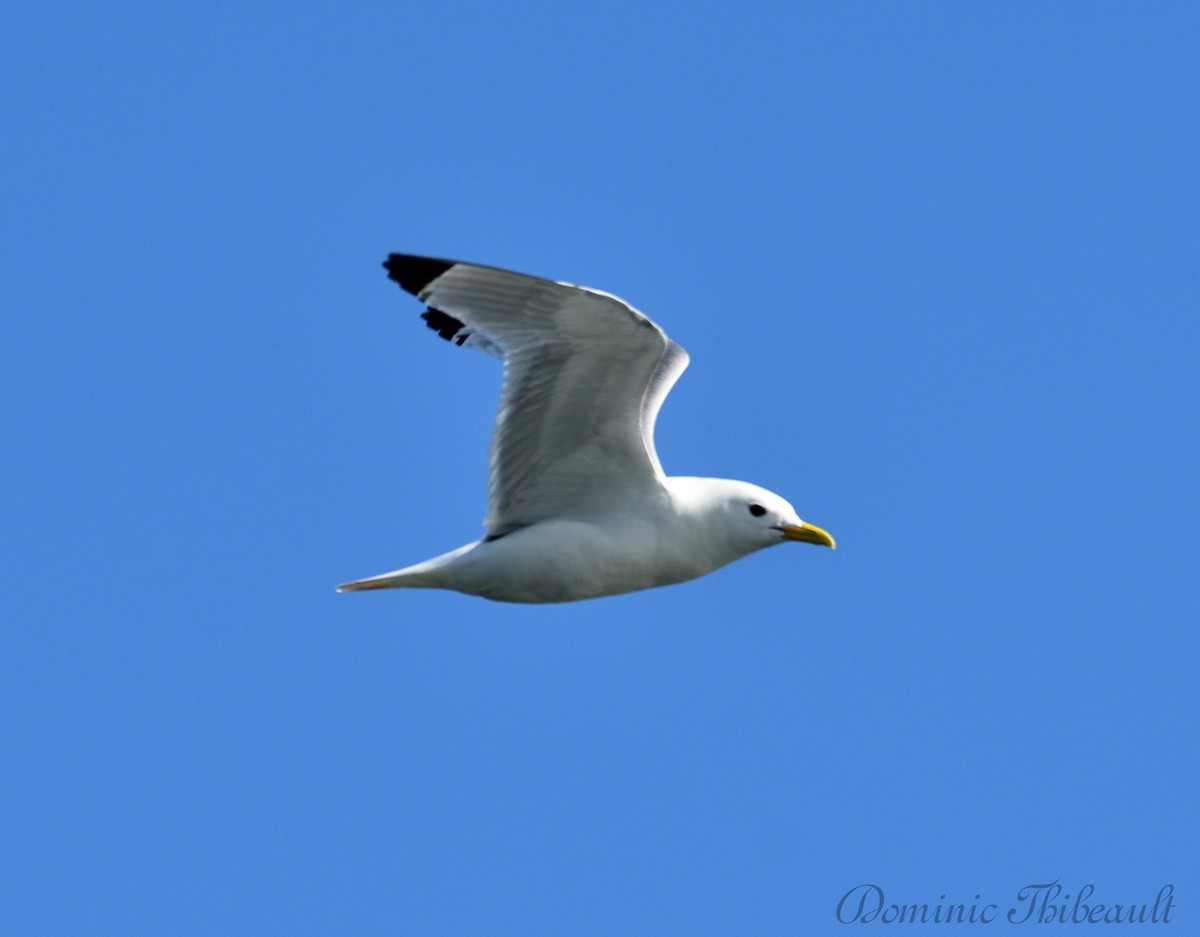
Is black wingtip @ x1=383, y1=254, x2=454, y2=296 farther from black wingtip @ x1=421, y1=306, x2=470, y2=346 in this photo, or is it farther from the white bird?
black wingtip @ x1=421, y1=306, x2=470, y2=346

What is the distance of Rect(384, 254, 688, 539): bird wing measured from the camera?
1315 cm

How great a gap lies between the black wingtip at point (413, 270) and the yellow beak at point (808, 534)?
2.57m

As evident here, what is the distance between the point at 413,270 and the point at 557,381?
1.05 m

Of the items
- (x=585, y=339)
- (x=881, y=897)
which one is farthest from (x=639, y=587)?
(x=881, y=897)

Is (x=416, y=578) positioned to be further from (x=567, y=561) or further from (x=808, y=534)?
(x=808, y=534)

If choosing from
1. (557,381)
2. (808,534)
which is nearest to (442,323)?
(557,381)

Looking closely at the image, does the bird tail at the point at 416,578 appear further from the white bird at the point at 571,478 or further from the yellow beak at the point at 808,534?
the yellow beak at the point at 808,534

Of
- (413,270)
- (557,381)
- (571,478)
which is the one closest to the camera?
(557,381)

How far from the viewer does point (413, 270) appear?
1357 centimetres

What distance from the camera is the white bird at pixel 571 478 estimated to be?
1330 centimetres

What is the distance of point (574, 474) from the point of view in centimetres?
1384

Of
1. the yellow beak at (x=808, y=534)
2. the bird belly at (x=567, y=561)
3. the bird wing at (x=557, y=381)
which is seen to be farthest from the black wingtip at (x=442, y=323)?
the yellow beak at (x=808, y=534)

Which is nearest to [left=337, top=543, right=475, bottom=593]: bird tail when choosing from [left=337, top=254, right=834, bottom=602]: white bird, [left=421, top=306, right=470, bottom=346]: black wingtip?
[left=337, top=254, right=834, bottom=602]: white bird

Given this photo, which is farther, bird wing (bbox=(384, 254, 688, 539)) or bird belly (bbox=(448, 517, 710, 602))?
bird belly (bbox=(448, 517, 710, 602))
